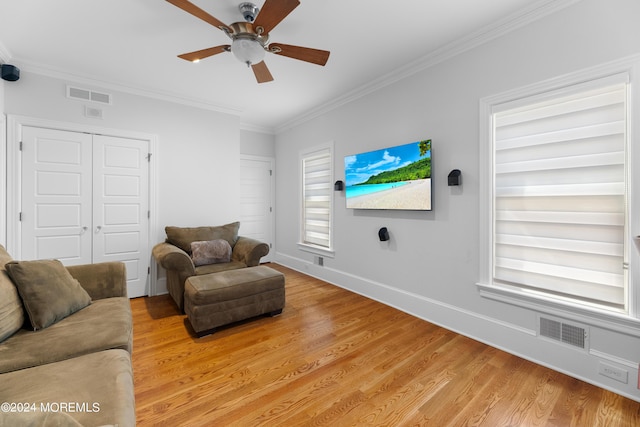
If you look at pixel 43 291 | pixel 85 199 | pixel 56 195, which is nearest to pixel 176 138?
pixel 85 199

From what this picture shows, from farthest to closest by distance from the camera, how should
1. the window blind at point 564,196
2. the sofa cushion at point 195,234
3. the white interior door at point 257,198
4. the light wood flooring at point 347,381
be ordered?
the white interior door at point 257,198
the sofa cushion at point 195,234
the window blind at point 564,196
the light wood flooring at point 347,381

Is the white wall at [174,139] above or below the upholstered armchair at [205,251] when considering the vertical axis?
above

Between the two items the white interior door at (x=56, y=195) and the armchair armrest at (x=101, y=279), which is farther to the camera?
the white interior door at (x=56, y=195)

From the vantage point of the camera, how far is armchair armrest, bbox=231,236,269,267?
11.4 feet

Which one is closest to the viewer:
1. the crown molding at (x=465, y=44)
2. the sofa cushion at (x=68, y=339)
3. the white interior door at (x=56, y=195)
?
the sofa cushion at (x=68, y=339)

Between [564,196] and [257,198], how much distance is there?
15.1 ft

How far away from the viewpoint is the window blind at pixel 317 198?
4422 mm

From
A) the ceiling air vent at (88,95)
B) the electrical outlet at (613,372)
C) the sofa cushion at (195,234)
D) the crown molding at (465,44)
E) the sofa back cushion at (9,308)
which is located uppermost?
the crown molding at (465,44)

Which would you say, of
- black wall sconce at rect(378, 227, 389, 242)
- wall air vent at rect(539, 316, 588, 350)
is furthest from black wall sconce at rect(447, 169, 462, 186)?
wall air vent at rect(539, 316, 588, 350)

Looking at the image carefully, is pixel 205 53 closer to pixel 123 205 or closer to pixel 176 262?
pixel 176 262

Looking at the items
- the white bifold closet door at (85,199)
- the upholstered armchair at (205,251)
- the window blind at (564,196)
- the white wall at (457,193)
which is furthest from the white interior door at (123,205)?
the window blind at (564,196)

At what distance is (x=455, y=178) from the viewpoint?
2.60 metres

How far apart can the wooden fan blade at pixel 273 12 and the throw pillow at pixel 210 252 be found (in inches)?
99.9

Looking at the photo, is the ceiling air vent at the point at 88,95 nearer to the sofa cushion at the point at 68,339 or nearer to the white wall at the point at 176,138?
the white wall at the point at 176,138
